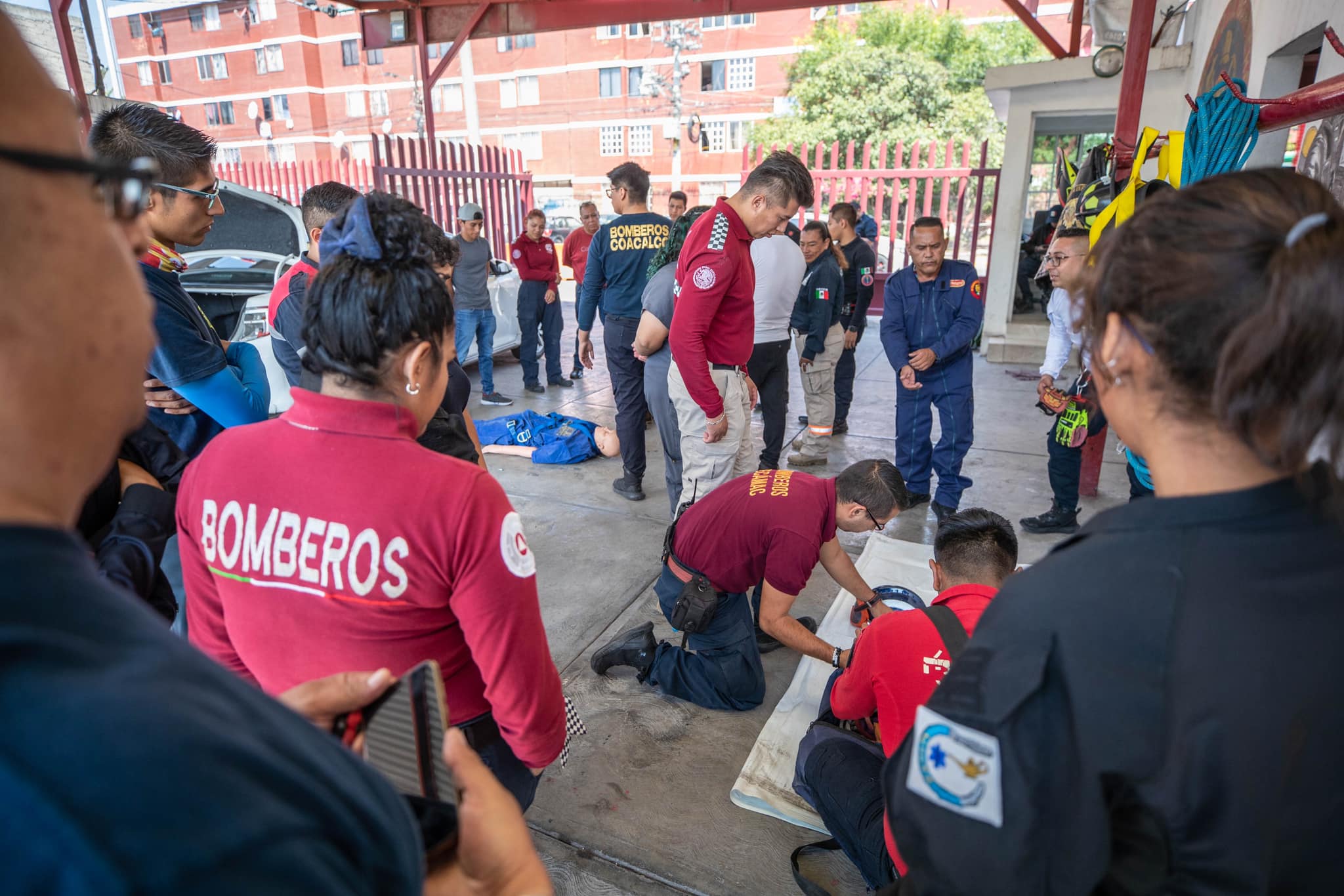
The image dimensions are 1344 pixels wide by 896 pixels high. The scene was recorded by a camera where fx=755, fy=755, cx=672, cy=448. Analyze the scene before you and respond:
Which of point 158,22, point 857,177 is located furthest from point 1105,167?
point 158,22

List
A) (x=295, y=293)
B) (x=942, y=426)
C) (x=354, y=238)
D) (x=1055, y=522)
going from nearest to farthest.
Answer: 1. (x=354, y=238)
2. (x=295, y=293)
3. (x=1055, y=522)
4. (x=942, y=426)

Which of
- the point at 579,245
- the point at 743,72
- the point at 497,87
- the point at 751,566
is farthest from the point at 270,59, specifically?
the point at 751,566

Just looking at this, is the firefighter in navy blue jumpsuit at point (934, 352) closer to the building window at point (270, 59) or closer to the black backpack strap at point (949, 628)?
the black backpack strap at point (949, 628)

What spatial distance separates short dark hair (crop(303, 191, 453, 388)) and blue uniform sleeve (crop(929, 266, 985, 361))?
3.52 m

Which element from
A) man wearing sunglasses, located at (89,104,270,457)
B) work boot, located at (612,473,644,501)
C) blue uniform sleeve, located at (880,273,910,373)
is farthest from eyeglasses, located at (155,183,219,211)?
blue uniform sleeve, located at (880,273,910,373)

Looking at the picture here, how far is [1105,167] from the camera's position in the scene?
3609 mm

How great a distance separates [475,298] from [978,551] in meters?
5.74

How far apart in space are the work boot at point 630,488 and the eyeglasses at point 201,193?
9.43ft

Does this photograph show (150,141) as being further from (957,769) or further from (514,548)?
(957,769)

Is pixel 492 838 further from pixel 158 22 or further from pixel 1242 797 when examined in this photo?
pixel 158 22

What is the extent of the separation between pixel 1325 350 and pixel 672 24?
1195 inches

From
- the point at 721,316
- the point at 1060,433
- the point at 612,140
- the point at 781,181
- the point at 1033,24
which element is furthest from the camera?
the point at 612,140

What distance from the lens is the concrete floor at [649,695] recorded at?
2.04 metres

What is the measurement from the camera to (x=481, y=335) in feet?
22.8
